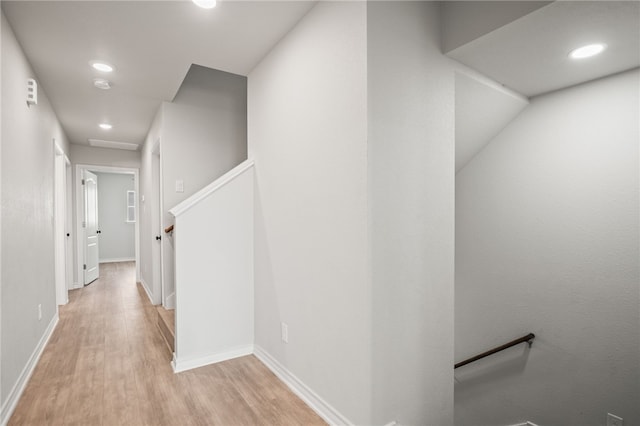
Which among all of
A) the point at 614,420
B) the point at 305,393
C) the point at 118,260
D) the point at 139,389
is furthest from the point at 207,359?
the point at 118,260

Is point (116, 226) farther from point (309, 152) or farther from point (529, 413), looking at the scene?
point (529, 413)

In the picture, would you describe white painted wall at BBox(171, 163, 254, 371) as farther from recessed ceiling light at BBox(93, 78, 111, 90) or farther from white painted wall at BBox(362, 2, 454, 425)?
recessed ceiling light at BBox(93, 78, 111, 90)

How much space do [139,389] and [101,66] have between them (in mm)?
2522

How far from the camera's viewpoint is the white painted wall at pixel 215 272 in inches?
98.7

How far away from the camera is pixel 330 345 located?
1.87 m

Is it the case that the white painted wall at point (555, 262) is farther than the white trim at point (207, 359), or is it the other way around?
the white trim at point (207, 359)

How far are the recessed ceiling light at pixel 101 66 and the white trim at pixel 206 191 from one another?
1325 millimetres

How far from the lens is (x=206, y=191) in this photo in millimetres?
2559

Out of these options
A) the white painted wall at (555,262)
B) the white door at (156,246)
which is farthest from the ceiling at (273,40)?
the white door at (156,246)

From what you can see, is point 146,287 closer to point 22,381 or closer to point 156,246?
point 156,246

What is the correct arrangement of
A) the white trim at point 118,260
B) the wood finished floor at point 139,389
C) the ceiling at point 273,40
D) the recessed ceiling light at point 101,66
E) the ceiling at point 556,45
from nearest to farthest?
1. the ceiling at point 556,45
2. the ceiling at point 273,40
3. the wood finished floor at point 139,389
4. the recessed ceiling light at point 101,66
5. the white trim at point 118,260

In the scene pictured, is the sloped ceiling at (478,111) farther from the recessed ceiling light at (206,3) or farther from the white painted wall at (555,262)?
the recessed ceiling light at (206,3)

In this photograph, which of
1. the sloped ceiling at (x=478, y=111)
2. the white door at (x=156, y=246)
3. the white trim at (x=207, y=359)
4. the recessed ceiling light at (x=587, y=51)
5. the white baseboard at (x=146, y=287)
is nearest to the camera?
the recessed ceiling light at (x=587, y=51)

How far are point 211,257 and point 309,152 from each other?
4.02 feet
